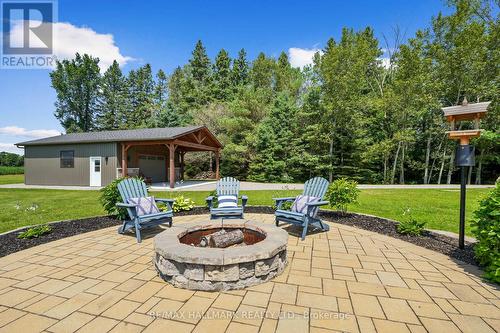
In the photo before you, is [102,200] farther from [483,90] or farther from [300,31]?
[483,90]

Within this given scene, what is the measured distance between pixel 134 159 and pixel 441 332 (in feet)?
51.4

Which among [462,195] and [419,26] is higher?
[419,26]

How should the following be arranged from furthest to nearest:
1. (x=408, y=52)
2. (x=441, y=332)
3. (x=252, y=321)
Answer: (x=408, y=52), (x=252, y=321), (x=441, y=332)

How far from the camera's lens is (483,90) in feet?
45.6

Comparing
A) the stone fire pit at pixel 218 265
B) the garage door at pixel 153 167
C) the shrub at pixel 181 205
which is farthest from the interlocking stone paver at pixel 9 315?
the garage door at pixel 153 167

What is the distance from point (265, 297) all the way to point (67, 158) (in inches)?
642

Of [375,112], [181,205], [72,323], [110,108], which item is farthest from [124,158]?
[110,108]

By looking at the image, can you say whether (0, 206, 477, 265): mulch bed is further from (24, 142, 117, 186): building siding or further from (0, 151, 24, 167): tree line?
(0, 151, 24, 167): tree line

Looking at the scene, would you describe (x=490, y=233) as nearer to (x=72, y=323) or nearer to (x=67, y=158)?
(x=72, y=323)

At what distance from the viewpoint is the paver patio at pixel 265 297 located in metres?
1.96

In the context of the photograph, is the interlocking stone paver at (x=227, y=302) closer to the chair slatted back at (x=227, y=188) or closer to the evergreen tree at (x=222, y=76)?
the chair slatted back at (x=227, y=188)

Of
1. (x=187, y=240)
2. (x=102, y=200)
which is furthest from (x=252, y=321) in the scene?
(x=102, y=200)

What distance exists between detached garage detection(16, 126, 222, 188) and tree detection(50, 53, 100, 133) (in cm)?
1922

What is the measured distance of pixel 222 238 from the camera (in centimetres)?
318
